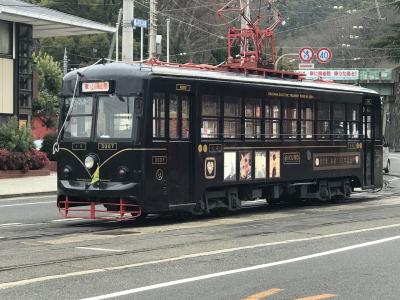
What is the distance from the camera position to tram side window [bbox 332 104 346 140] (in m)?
19.0

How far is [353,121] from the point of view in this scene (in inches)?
779

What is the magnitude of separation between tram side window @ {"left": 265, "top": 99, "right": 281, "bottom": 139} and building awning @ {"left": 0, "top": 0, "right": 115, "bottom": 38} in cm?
1709

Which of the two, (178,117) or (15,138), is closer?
(178,117)

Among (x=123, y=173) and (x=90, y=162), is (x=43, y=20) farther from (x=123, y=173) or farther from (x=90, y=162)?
(x=123, y=173)

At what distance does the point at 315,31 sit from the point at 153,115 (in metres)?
75.5

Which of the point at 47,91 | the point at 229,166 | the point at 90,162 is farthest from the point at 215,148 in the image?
the point at 47,91

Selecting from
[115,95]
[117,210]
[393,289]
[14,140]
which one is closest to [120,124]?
[115,95]

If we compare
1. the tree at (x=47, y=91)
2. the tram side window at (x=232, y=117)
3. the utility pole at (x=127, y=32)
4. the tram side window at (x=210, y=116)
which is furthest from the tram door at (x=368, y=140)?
the tree at (x=47, y=91)

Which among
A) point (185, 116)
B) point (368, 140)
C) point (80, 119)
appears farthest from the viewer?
point (368, 140)

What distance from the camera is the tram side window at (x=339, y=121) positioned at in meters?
19.0

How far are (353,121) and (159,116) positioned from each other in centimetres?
780

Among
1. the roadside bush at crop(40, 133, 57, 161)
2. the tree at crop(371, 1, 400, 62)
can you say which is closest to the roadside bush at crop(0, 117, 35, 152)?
the roadside bush at crop(40, 133, 57, 161)

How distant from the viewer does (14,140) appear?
2777 centimetres

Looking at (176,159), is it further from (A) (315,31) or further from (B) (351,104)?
(A) (315,31)
